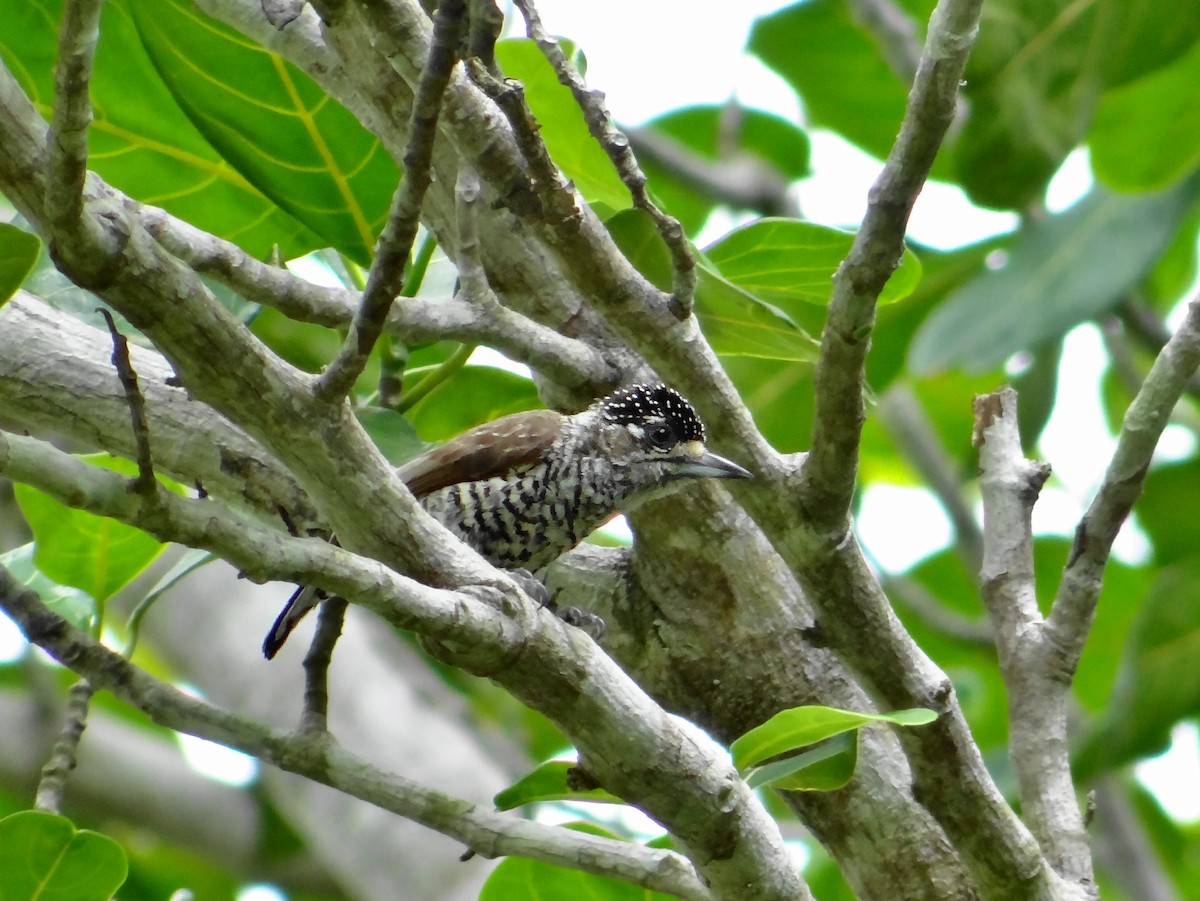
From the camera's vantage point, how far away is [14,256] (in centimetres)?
181

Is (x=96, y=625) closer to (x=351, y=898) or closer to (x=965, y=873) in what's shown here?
(x=965, y=873)

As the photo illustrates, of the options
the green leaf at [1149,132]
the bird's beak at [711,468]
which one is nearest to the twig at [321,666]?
the bird's beak at [711,468]

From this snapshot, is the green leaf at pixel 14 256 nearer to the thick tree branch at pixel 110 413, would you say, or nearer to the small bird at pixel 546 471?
the thick tree branch at pixel 110 413

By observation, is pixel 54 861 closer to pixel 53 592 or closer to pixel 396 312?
pixel 53 592

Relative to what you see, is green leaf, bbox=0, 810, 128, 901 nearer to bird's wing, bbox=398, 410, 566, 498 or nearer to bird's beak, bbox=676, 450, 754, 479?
bird's wing, bbox=398, 410, 566, 498

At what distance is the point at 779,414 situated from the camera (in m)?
4.33

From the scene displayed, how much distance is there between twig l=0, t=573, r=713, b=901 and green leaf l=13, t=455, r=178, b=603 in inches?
25.5

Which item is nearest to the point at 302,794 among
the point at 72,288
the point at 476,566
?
the point at 72,288

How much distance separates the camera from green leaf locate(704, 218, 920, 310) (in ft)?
9.16

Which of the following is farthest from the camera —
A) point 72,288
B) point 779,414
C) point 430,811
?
point 779,414

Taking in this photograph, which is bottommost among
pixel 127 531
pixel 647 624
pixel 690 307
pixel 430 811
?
pixel 430 811

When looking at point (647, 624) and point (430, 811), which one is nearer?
point (430, 811)

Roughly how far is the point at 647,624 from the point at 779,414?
1.76 meters

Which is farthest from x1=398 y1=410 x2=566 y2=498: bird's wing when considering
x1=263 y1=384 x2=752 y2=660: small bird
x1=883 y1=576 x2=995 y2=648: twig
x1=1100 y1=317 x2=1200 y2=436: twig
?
x1=1100 y1=317 x2=1200 y2=436: twig
